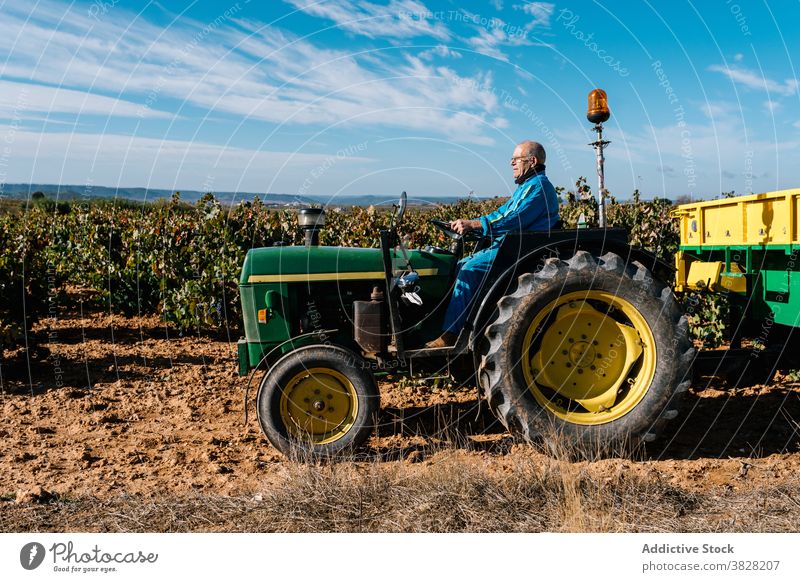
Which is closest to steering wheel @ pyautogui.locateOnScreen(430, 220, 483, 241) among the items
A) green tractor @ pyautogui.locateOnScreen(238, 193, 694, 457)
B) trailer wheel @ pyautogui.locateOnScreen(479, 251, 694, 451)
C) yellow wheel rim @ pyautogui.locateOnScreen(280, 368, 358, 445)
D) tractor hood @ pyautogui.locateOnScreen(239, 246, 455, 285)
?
green tractor @ pyautogui.locateOnScreen(238, 193, 694, 457)

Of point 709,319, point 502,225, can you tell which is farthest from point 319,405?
point 709,319

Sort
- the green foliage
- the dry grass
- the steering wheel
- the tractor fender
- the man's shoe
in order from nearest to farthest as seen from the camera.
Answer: the dry grass → the tractor fender → the steering wheel → the man's shoe → the green foliage

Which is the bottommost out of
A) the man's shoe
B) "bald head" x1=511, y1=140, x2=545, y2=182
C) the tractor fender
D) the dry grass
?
the dry grass

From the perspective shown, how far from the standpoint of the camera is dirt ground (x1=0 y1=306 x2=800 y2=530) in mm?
3812

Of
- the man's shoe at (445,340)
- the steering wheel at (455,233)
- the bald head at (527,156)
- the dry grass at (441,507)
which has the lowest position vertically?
the dry grass at (441,507)

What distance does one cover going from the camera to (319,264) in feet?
13.9

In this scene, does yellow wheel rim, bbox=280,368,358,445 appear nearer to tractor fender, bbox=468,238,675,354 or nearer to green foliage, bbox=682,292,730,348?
tractor fender, bbox=468,238,675,354

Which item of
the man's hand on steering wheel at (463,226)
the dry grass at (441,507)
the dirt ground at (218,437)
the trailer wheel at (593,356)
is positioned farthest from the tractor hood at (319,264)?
the dry grass at (441,507)

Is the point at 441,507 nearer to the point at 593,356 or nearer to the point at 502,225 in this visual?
the point at 593,356

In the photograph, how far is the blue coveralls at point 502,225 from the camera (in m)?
4.13

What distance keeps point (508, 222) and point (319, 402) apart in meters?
1.66

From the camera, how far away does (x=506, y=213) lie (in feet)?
13.6

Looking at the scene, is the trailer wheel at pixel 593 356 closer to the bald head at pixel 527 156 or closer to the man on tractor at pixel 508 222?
the man on tractor at pixel 508 222

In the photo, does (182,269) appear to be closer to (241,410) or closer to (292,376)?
(241,410)
